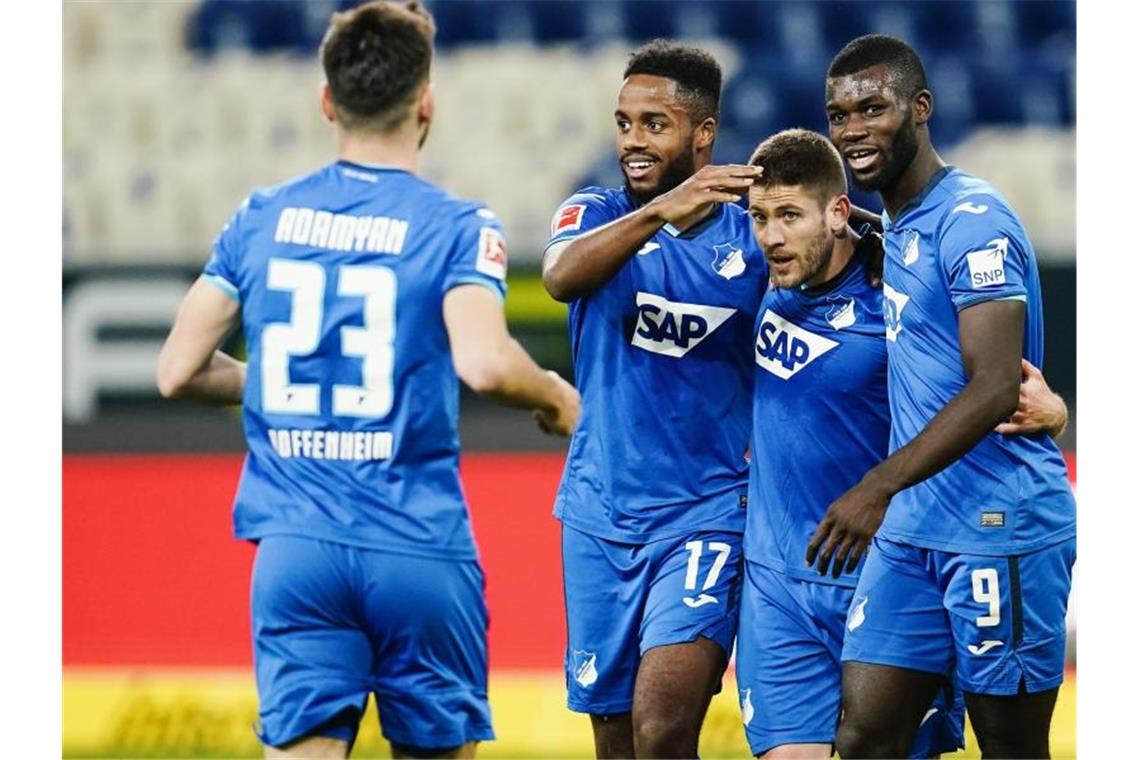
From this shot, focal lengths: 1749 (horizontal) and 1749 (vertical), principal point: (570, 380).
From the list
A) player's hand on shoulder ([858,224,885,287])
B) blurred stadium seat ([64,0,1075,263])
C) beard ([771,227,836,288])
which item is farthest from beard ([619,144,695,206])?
blurred stadium seat ([64,0,1075,263])

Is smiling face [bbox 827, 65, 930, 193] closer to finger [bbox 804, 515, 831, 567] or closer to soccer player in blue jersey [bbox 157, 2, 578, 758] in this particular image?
finger [bbox 804, 515, 831, 567]

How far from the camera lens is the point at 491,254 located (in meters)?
3.76

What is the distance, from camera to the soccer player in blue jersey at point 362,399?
12.2ft

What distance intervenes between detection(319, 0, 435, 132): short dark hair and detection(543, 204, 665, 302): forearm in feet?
2.47

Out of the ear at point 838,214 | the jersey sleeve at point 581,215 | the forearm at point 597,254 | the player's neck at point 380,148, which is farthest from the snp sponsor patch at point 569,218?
the player's neck at point 380,148

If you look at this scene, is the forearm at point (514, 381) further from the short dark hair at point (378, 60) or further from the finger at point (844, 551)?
the finger at point (844, 551)

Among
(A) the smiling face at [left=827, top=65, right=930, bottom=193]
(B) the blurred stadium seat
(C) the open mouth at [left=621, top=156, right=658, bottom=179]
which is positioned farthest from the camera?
(B) the blurred stadium seat

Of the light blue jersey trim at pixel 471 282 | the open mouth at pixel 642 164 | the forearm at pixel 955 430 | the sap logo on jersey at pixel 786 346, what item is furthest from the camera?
the open mouth at pixel 642 164

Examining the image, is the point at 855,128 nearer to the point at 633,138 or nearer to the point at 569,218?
the point at 633,138

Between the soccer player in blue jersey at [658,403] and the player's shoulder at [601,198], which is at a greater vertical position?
the player's shoulder at [601,198]

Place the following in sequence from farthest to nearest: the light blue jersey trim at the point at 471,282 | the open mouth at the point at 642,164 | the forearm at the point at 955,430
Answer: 1. the open mouth at the point at 642,164
2. the forearm at the point at 955,430
3. the light blue jersey trim at the point at 471,282

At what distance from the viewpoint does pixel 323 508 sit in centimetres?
378

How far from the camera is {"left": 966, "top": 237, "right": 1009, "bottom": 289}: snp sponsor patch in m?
4.15

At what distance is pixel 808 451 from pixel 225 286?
160 cm
